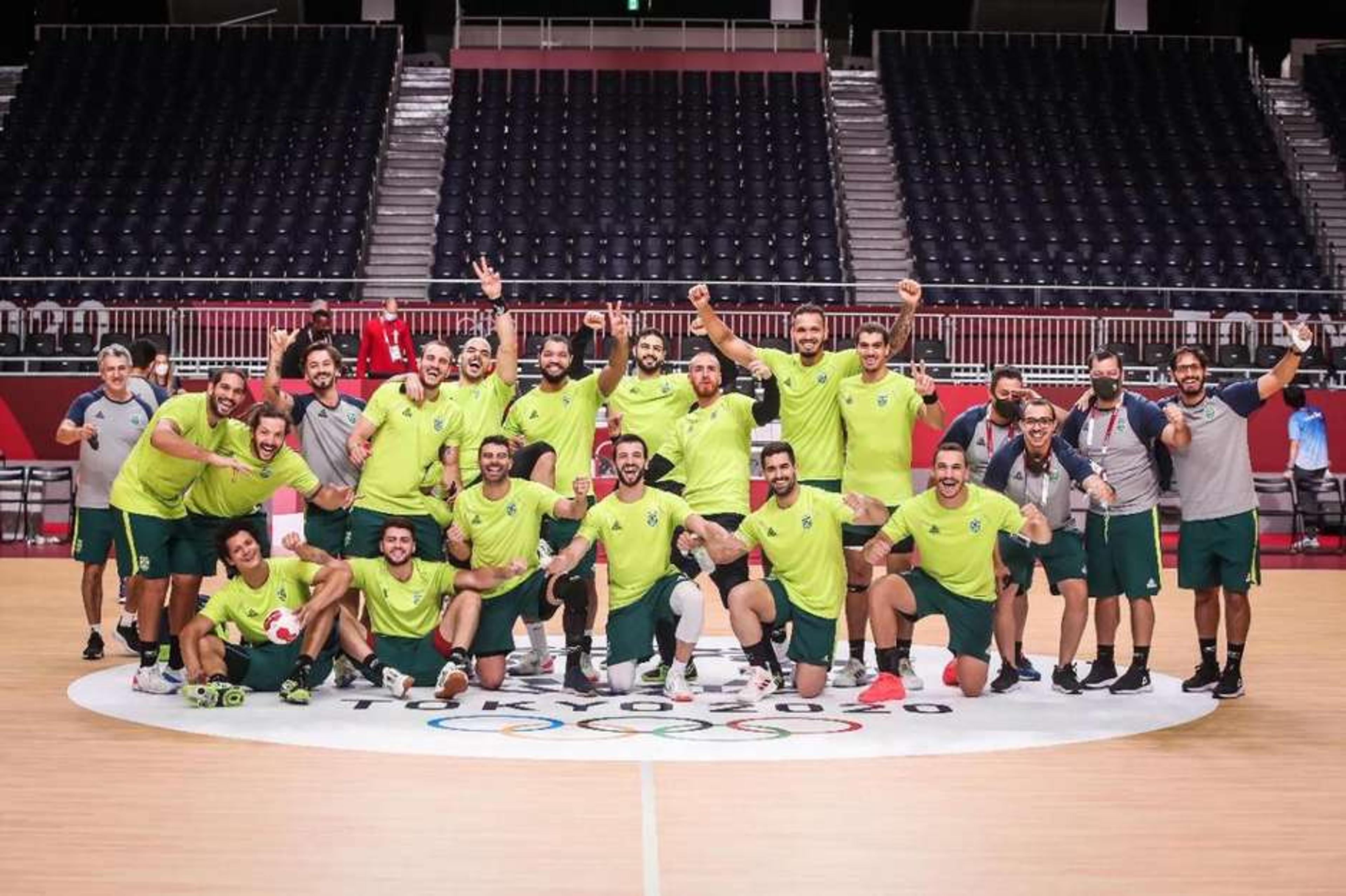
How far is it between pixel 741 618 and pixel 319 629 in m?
2.22

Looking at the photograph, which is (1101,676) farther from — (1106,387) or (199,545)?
(199,545)

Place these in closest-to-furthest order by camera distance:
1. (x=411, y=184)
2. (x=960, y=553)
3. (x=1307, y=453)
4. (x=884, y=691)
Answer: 1. (x=884, y=691)
2. (x=960, y=553)
3. (x=1307, y=453)
4. (x=411, y=184)

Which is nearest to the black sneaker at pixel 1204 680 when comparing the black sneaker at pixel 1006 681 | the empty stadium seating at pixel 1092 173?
the black sneaker at pixel 1006 681

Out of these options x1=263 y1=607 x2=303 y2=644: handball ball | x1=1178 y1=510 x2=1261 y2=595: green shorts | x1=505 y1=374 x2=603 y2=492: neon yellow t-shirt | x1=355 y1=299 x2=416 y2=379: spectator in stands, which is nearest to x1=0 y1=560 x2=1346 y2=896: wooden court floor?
x1=263 y1=607 x2=303 y2=644: handball ball

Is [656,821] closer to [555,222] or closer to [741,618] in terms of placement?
[741,618]

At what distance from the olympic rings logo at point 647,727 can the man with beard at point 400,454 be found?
1.69m

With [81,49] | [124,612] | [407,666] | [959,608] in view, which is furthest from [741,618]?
[81,49]

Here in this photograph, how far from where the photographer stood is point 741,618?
8.94 m

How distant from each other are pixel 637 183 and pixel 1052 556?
1773 centimetres

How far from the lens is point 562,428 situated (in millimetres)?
9945

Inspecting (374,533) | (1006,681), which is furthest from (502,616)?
(1006,681)

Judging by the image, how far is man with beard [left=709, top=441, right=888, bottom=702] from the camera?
8953 millimetres

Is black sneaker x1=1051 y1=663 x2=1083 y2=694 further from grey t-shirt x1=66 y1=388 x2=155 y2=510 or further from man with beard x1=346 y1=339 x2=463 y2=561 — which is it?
grey t-shirt x1=66 y1=388 x2=155 y2=510

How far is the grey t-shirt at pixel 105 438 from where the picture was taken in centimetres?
1025
